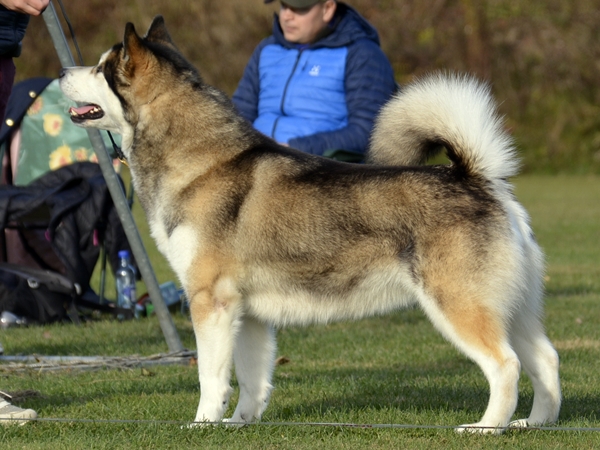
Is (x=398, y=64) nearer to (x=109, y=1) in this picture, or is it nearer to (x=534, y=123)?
(x=534, y=123)

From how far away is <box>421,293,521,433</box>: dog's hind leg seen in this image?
3598 mm

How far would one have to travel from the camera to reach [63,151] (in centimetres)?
813

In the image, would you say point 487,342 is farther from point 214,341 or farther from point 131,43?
point 131,43

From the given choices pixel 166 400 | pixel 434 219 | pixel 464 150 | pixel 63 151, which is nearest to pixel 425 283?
pixel 434 219

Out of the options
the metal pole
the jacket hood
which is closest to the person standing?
the metal pole

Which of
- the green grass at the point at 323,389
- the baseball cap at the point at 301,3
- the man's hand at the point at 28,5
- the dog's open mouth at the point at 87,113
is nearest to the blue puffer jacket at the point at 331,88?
the baseball cap at the point at 301,3

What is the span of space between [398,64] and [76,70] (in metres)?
26.3

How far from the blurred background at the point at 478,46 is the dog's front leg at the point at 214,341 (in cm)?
2298

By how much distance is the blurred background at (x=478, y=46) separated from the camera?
2698 centimetres

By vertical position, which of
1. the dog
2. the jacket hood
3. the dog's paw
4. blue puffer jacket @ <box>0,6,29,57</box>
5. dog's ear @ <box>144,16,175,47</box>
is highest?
blue puffer jacket @ <box>0,6,29,57</box>

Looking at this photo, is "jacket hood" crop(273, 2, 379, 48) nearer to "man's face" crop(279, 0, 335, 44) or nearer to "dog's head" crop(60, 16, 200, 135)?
"man's face" crop(279, 0, 335, 44)

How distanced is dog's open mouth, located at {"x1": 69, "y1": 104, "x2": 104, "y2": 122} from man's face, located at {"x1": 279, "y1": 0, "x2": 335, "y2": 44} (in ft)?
7.49

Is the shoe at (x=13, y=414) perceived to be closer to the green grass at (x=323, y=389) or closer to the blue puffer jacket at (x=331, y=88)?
the green grass at (x=323, y=389)

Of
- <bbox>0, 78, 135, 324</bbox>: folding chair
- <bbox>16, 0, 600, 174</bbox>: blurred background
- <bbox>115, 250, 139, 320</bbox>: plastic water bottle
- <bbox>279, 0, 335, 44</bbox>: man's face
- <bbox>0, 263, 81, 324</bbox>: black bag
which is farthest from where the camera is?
<bbox>16, 0, 600, 174</bbox>: blurred background
